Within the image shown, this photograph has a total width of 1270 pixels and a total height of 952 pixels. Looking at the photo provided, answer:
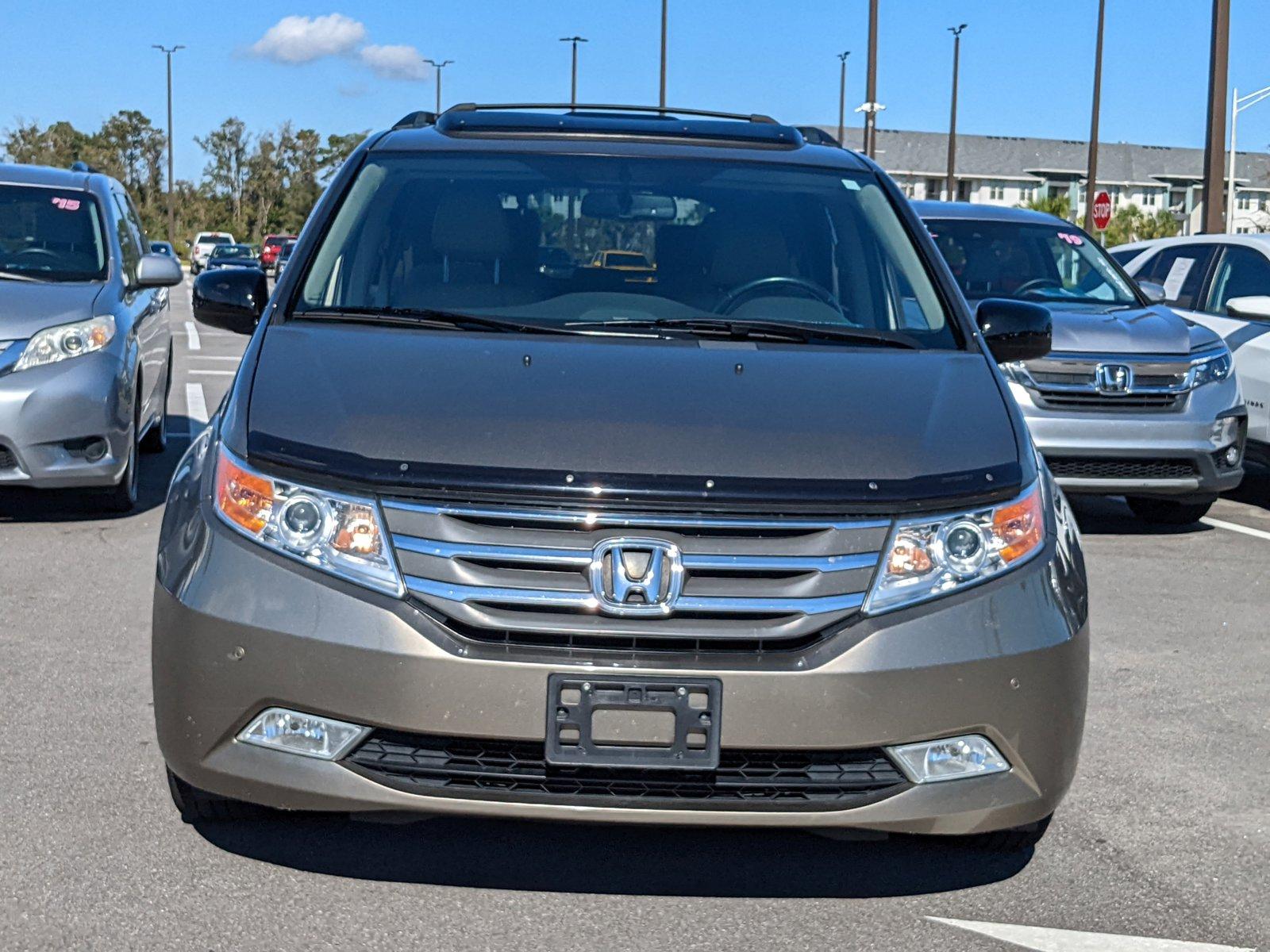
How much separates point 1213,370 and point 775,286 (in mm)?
5083

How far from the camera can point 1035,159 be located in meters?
115

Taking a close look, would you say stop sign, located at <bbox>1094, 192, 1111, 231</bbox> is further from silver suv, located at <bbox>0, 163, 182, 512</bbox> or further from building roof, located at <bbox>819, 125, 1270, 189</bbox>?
building roof, located at <bbox>819, 125, 1270, 189</bbox>

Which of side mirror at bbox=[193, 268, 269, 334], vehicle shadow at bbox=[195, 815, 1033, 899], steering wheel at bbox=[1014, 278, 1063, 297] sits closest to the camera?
vehicle shadow at bbox=[195, 815, 1033, 899]

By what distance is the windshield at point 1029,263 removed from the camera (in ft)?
32.8

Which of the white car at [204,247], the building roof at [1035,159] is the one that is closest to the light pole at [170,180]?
the white car at [204,247]

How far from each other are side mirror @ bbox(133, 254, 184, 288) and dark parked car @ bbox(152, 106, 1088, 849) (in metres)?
5.06

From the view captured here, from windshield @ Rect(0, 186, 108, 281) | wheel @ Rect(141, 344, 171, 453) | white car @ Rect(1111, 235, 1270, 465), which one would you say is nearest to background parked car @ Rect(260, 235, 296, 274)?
wheel @ Rect(141, 344, 171, 453)

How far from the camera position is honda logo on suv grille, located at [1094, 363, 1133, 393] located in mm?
8852

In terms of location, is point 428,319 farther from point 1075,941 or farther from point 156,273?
point 156,273

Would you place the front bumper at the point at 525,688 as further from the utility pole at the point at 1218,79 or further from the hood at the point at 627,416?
the utility pole at the point at 1218,79

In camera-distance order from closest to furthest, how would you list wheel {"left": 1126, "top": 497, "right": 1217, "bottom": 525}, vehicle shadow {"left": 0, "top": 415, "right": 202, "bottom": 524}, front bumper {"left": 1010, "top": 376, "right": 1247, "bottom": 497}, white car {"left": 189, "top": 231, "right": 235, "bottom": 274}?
vehicle shadow {"left": 0, "top": 415, "right": 202, "bottom": 524}, front bumper {"left": 1010, "top": 376, "right": 1247, "bottom": 497}, wheel {"left": 1126, "top": 497, "right": 1217, "bottom": 525}, white car {"left": 189, "top": 231, "right": 235, "bottom": 274}

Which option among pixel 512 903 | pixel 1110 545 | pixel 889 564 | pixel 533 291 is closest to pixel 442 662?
pixel 512 903

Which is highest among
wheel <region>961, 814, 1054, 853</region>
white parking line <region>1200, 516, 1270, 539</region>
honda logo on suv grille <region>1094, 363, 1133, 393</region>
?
honda logo on suv grille <region>1094, 363, 1133, 393</region>

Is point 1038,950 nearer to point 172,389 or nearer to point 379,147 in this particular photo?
point 379,147
